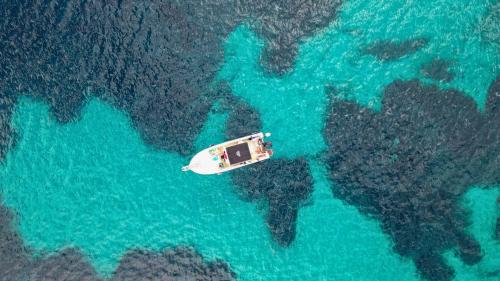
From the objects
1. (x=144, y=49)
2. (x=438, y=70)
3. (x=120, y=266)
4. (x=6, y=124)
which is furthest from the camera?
(x=6, y=124)

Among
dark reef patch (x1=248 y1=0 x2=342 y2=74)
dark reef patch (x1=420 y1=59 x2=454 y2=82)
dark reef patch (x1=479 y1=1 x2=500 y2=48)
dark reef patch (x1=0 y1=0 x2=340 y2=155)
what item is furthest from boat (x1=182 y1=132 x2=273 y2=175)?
dark reef patch (x1=479 y1=1 x2=500 y2=48)

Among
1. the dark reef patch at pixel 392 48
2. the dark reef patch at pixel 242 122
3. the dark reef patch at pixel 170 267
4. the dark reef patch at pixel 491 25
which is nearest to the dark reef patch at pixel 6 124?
the dark reef patch at pixel 170 267

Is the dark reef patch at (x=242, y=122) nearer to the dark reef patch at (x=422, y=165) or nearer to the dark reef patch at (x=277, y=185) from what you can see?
the dark reef patch at (x=277, y=185)

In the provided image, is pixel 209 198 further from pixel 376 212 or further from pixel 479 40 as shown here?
pixel 479 40

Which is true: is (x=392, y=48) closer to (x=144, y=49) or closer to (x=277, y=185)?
(x=277, y=185)

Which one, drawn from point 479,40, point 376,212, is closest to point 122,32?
point 376,212

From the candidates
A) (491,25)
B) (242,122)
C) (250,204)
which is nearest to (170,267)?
(250,204)
